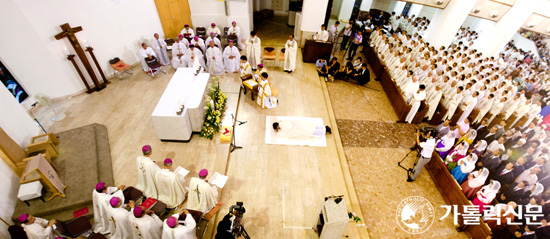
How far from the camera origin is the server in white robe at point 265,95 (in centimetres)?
793

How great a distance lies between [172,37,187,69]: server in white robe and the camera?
32.0ft

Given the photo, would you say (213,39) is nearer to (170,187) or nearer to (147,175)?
(147,175)

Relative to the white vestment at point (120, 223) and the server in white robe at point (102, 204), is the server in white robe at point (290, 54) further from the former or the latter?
the white vestment at point (120, 223)

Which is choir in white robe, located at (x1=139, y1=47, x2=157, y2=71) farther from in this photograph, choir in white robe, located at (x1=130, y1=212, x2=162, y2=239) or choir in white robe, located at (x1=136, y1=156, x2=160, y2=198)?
choir in white robe, located at (x1=130, y1=212, x2=162, y2=239)

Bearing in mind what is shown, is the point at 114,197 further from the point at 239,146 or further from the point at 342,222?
the point at 342,222

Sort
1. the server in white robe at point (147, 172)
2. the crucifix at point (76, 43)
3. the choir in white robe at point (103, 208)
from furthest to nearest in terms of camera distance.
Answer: the crucifix at point (76, 43) < the server in white robe at point (147, 172) < the choir in white robe at point (103, 208)

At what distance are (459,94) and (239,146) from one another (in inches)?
280

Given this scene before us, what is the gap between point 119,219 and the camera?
439 cm

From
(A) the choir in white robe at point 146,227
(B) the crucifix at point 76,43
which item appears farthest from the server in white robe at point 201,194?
(B) the crucifix at point 76,43

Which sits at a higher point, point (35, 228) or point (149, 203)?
point (35, 228)

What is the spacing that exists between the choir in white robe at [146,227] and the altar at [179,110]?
2.56 meters

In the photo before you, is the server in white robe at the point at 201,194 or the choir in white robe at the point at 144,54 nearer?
the server in white robe at the point at 201,194

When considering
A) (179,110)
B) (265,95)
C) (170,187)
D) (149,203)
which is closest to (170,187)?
(170,187)

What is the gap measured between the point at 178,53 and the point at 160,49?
0.82 metres
